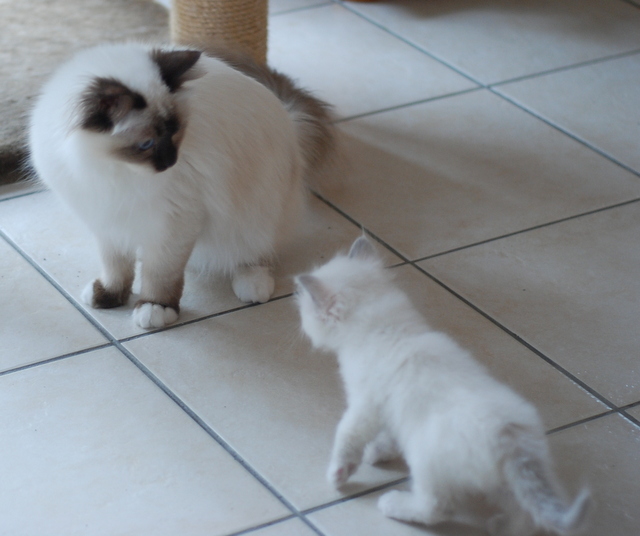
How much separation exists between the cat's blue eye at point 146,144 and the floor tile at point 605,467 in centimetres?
103

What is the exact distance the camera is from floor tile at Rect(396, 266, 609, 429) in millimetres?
1835

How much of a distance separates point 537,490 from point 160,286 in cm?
107

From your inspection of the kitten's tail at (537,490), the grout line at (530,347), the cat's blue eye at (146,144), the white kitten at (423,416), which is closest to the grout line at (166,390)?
the white kitten at (423,416)

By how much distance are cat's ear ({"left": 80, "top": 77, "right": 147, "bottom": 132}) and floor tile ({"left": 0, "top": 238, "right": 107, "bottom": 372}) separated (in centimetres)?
58

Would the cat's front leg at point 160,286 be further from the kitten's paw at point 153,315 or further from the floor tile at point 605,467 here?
the floor tile at point 605,467

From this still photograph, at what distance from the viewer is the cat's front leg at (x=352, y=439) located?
4.97 feet

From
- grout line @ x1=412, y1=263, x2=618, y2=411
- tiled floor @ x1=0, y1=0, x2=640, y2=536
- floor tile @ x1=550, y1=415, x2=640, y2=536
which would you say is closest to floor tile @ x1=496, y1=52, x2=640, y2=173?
tiled floor @ x1=0, y1=0, x2=640, y2=536

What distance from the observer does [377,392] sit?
151cm

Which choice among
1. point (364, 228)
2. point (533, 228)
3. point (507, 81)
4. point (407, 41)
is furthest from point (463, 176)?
point (407, 41)

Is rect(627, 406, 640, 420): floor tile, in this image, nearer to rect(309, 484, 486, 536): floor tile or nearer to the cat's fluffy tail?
rect(309, 484, 486, 536): floor tile

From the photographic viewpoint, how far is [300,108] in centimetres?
241

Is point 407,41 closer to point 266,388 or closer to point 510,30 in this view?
point 510,30

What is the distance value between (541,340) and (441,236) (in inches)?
19.8

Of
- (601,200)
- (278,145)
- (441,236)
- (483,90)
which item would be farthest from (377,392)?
(483,90)
